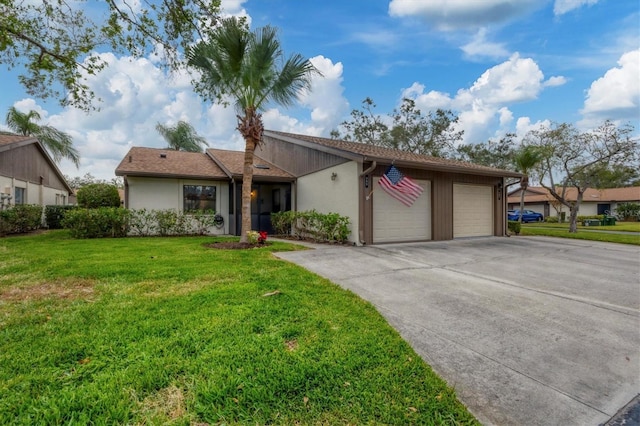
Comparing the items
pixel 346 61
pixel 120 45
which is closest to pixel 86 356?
pixel 120 45

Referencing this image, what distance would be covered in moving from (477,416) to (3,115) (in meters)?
30.1

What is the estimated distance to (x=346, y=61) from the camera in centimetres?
1284

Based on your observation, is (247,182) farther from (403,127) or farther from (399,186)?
(403,127)

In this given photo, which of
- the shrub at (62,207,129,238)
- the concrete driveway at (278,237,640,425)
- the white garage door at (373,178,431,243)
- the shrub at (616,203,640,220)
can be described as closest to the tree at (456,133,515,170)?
the shrub at (616,203,640,220)

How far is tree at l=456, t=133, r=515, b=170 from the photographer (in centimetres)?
3312

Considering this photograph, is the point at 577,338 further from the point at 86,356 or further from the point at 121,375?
the point at 86,356

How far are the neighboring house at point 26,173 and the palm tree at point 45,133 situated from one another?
13.2 ft

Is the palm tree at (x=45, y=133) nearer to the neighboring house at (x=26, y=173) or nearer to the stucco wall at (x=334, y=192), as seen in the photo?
the neighboring house at (x=26, y=173)

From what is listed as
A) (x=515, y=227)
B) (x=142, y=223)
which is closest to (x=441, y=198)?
(x=515, y=227)

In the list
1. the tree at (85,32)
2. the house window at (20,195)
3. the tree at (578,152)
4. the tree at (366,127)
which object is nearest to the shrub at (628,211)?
the tree at (578,152)

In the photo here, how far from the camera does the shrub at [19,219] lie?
11328 millimetres

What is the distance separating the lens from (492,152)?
33906mm

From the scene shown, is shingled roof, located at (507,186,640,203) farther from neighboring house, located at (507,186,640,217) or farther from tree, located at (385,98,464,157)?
tree, located at (385,98,464,157)

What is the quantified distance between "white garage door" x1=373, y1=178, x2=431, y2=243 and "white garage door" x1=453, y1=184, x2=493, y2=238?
146 centimetres
